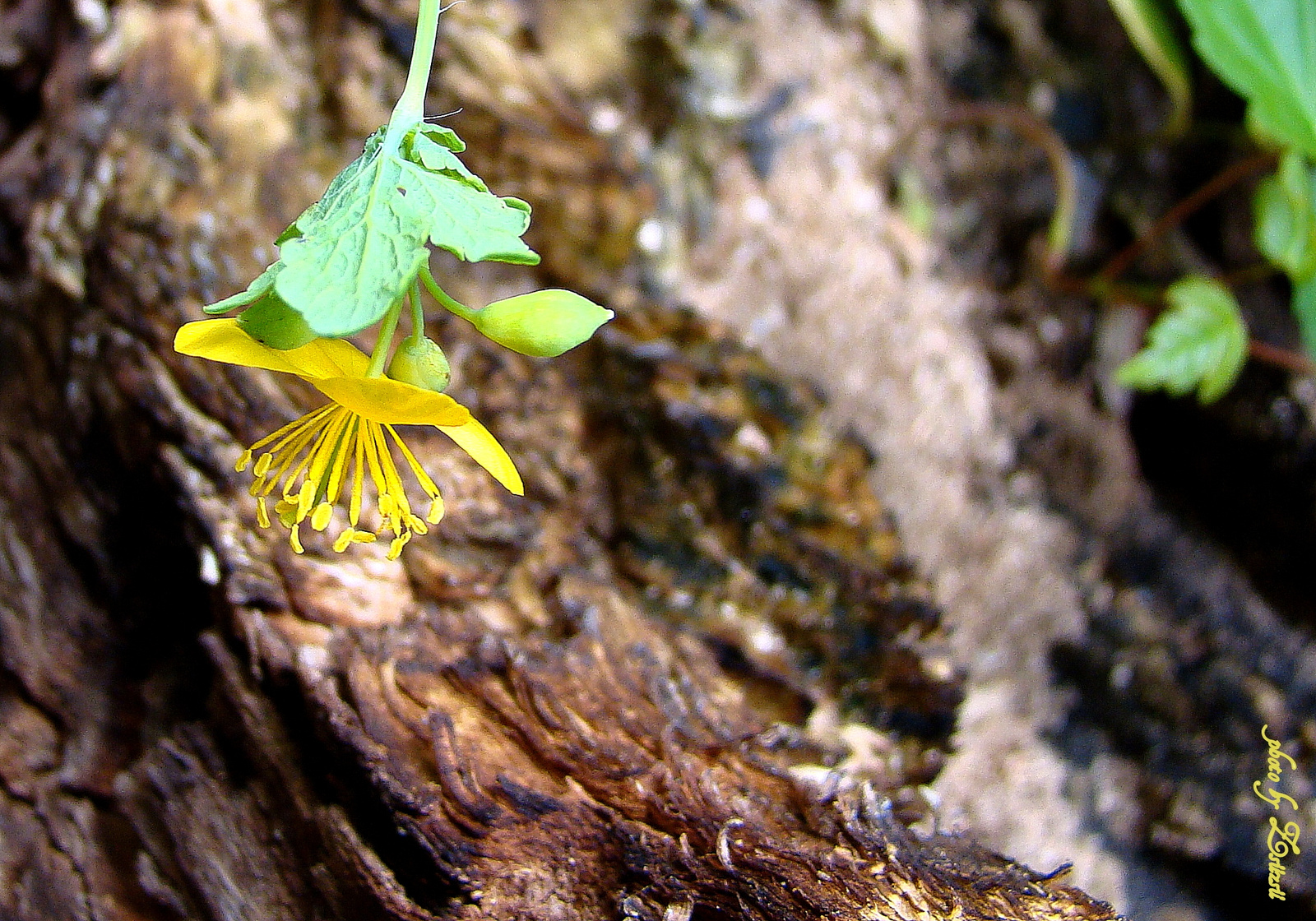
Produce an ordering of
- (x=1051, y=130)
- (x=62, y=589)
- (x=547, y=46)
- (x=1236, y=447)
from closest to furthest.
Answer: (x=62, y=589), (x=547, y=46), (x=1236, y=447), (x=1051, y=130)

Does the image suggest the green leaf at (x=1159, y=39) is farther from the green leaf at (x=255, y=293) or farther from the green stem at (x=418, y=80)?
the green leaf at (x=255, y=293)

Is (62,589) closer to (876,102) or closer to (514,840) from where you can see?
(514,840)

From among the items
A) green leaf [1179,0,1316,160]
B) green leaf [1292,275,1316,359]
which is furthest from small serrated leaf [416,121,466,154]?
green leaf [1292,275,1316,359]

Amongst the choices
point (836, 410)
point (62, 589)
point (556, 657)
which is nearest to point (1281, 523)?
point (836, 410)

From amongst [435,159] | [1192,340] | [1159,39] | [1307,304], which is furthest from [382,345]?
[1159,39]

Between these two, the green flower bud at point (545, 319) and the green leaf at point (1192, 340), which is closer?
the green flower bud at point (545, 319)
